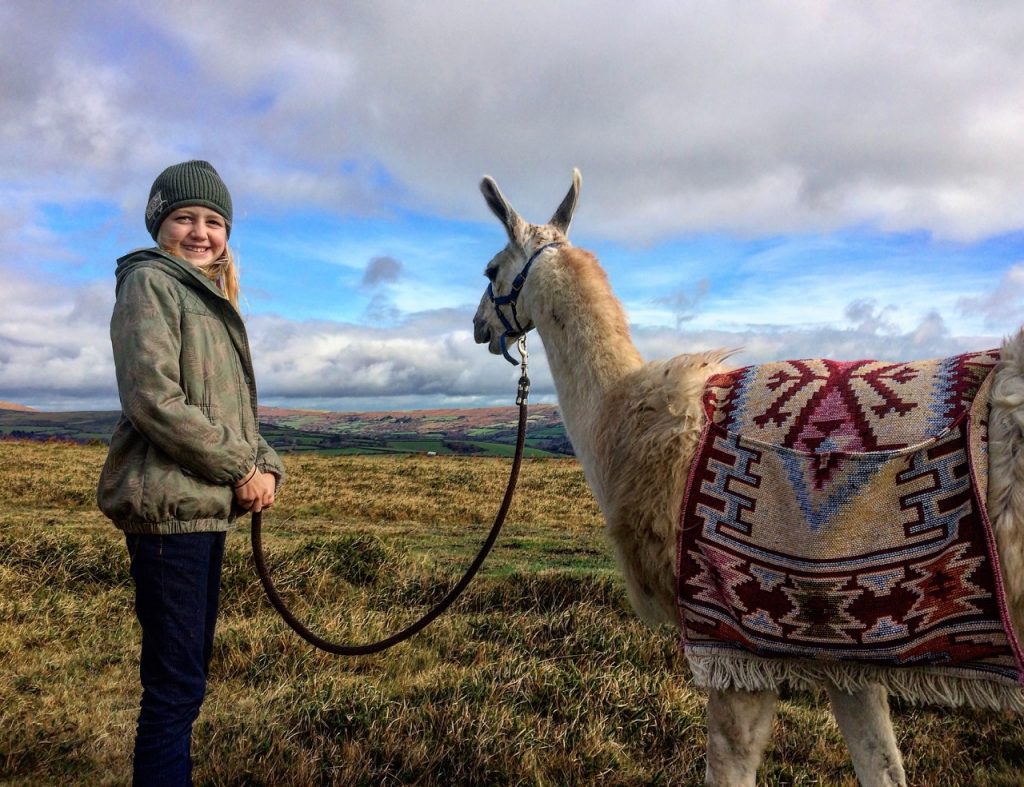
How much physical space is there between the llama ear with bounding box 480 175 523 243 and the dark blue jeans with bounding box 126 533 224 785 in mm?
2172

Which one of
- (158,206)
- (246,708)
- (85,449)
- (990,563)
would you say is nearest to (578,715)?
(246,708)

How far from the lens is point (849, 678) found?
229cm

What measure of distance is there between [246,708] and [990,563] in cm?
334

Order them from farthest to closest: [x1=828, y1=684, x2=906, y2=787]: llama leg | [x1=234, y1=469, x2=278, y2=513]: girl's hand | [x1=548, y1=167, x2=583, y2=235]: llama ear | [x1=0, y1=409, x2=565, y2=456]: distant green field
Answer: [x1=0, y1=409, x2=565, y2=456]: distant green field
[x1=548, y1=167, x2=583, y2=235]: llama ear
[x1=828, y1=684, x2=906, y2=787]: llama leg
[x1=234, y1=469, x2=278, y2=513]: girl's hand

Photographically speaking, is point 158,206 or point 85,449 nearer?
point 158,206

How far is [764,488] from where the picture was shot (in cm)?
224

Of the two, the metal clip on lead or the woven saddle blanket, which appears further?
the metal clip on lead

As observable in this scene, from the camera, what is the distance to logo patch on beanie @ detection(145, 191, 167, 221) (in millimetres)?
2361

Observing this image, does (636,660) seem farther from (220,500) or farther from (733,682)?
(220,500)

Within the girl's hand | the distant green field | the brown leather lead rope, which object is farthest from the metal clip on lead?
the distant green field

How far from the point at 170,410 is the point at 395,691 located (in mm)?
2225

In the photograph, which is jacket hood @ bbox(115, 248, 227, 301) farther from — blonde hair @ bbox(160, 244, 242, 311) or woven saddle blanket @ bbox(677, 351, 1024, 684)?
woven saddle blanket @ bbox(677, 351, 1024, 684)

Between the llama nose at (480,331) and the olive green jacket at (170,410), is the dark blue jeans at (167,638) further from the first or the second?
the llama nose at (480,331)

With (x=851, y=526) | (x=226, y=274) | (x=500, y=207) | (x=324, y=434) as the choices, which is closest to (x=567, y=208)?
(x=500, y=207)
